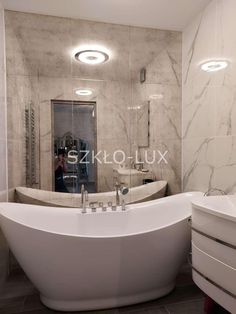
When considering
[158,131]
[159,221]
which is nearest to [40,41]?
[158,131]

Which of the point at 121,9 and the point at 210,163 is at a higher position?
the point at 121,9

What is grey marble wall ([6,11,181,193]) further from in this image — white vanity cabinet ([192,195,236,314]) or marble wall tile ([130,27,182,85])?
white vanity cabinet ([192,195,236,314])

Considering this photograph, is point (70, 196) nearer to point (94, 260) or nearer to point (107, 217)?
point (107, 217)

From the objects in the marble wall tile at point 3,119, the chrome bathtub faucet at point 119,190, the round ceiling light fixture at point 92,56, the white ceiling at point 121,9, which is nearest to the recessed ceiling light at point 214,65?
the white ceiling at point 121,9

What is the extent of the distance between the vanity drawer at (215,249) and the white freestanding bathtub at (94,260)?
0.23 m

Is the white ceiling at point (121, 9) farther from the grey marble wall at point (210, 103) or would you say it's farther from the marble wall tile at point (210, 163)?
the marble wall tile at point (210, 163)

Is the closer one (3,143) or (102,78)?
(3,143)

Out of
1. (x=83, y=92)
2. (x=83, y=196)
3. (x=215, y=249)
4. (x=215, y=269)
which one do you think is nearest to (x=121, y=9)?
(x=83, y=92)

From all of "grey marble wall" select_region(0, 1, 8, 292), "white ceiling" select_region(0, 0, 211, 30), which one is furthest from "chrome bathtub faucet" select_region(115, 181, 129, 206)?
"white ceiling" select_region(0, 0, 211, 30)

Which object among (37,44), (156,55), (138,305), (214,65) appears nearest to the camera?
(138,305)

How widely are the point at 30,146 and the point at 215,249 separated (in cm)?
177

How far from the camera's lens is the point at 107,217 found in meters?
2.06

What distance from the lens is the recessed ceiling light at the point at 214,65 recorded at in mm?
1879

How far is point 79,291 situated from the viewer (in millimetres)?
1570
